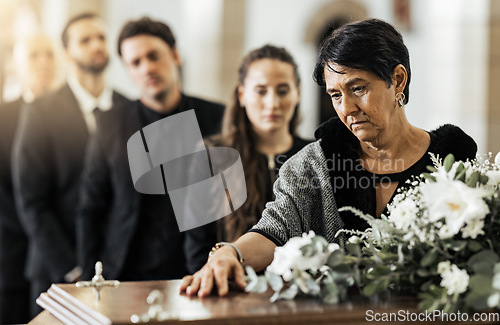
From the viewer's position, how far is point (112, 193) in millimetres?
4289

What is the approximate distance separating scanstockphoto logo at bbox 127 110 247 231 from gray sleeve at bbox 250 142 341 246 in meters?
1.13

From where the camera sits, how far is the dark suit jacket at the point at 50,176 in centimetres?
468

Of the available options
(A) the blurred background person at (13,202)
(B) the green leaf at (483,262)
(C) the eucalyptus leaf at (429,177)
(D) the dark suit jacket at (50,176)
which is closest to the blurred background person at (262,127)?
(D) the dark suit jacket at (50,176)

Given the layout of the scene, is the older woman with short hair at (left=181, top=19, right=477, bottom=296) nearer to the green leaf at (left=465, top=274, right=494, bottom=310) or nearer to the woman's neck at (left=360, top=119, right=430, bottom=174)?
the woman's neck at (left=360, top=119, right=430, bottom=174)

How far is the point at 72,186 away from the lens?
196 inches

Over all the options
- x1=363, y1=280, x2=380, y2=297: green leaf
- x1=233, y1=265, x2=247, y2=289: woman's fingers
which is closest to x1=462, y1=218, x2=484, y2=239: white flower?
x1=363, y1=280, x2=380, y2=297: green leaf

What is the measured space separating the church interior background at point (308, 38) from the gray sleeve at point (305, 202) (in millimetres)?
3822

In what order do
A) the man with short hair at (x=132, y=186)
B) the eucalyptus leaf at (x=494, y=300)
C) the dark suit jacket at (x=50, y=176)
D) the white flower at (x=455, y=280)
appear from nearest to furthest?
1. the eucalyptus leaf at (x=494, y=300)
2. the white flower at (x=455, y=280)
3. the man with short hair at (x=132, y=186)
4. the dark suit jacket at (x=50, y=176)

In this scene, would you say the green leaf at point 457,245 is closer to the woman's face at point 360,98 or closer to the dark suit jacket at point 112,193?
the woman's face at point 360,98

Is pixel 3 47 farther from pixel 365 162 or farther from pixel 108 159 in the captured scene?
pixel 365 162

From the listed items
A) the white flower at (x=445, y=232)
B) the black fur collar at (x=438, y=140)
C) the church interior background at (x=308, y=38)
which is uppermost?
the church interior background at (x=308, y=38)

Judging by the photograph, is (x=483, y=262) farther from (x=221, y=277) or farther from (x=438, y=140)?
(x=438, y=140)

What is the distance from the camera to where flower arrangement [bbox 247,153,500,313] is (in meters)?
1.60

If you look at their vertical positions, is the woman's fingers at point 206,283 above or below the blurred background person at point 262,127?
below
